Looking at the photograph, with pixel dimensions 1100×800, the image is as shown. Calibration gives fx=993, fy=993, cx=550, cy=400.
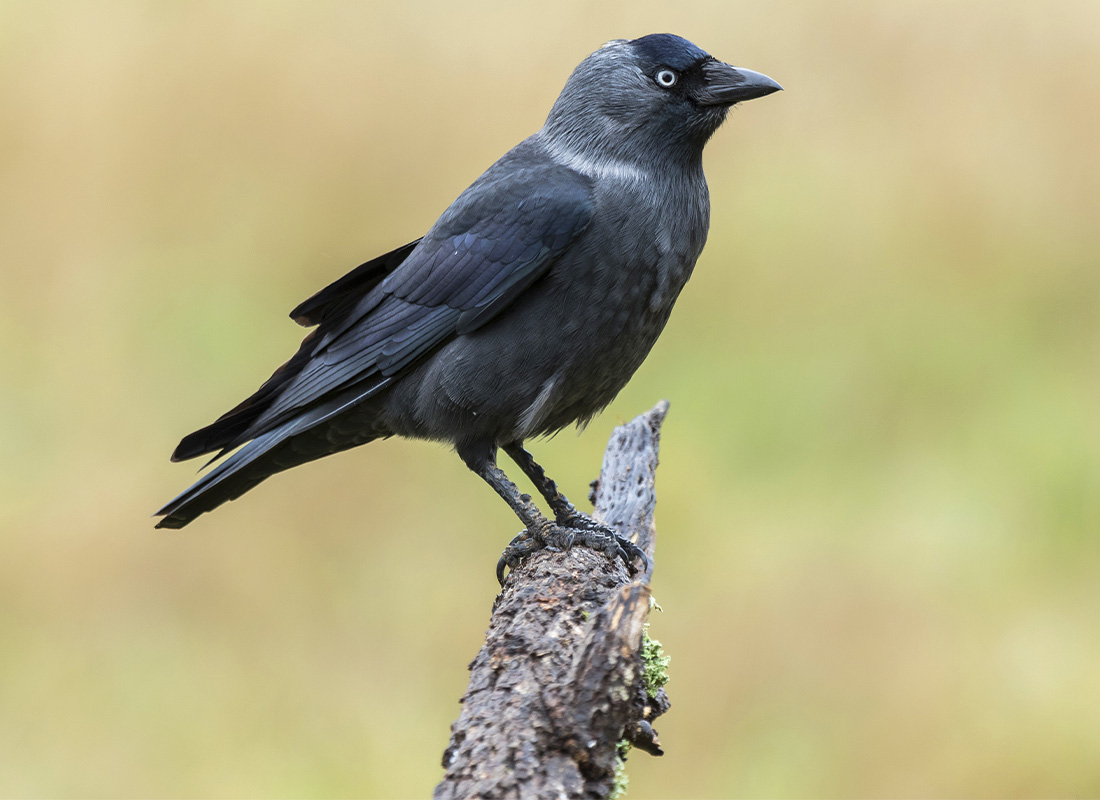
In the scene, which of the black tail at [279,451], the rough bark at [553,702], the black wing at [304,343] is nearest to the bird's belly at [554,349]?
the black tail at [279,451]

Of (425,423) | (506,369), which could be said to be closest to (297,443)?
(425,423)

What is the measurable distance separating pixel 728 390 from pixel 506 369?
3244 mm

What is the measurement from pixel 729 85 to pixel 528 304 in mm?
999

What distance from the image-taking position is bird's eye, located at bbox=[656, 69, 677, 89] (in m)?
3.36

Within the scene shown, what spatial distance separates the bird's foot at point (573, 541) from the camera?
3271mm

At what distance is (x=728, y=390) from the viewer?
20.3ft

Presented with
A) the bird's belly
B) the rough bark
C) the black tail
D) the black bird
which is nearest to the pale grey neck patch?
the black bird

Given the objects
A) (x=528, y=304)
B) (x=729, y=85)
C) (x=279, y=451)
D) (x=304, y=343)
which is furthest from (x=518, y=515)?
(x=729, y=85)

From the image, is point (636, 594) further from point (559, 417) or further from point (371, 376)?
point (371, 376)

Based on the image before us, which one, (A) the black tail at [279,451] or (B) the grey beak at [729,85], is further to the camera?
(A) the black tail at [279,451]

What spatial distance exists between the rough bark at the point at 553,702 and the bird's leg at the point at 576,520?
0.50 m

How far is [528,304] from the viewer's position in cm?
321

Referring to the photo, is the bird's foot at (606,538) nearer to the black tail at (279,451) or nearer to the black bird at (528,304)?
the black bird at (528,304)

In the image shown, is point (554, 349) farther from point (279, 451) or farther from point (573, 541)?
point (279, 451)
